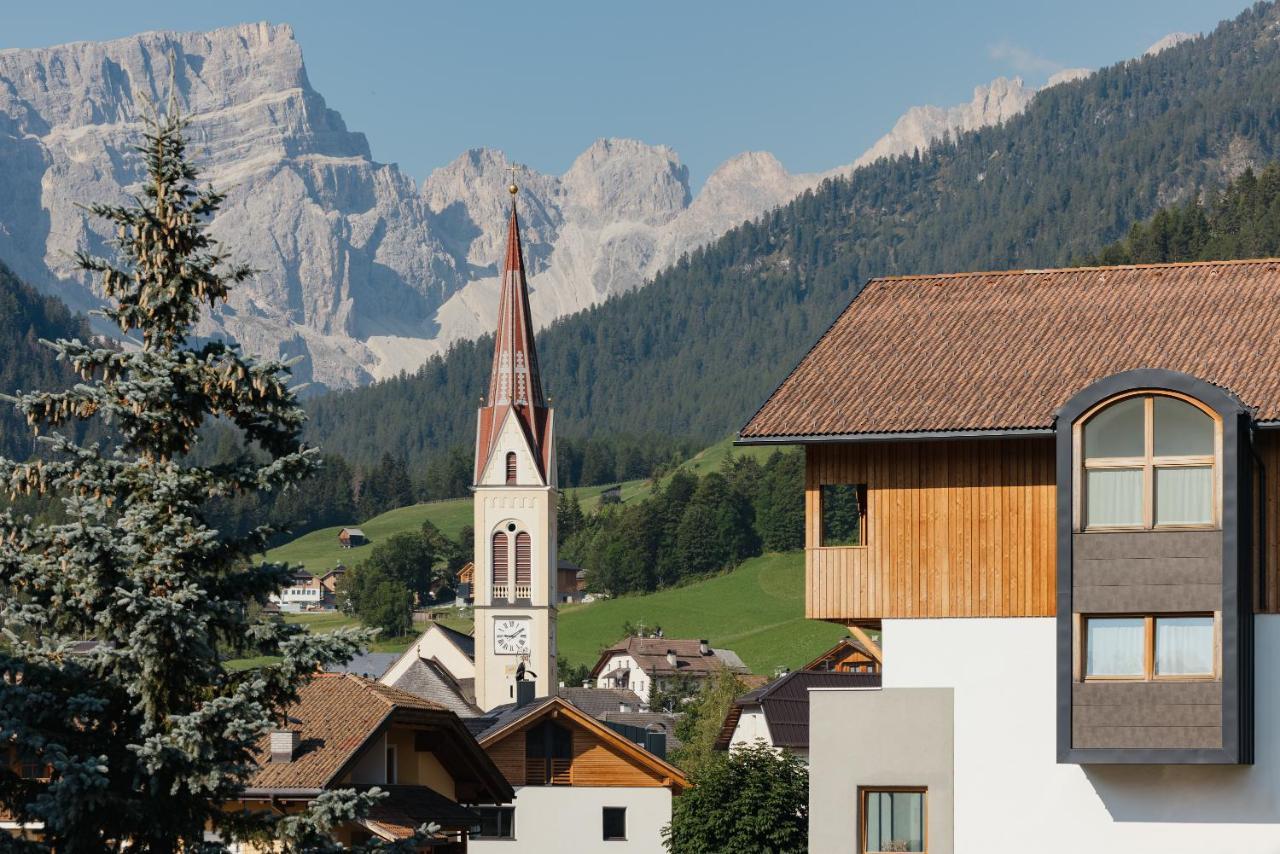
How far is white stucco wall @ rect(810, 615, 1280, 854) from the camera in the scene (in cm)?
2442

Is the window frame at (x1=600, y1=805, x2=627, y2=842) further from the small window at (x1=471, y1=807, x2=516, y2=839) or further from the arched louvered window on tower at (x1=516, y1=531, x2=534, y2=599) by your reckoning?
the arched louvered window on tower at (x1=516, y1=531, x2=534, y2=599)

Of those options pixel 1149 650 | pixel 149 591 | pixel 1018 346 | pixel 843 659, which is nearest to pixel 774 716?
pixel 843 659

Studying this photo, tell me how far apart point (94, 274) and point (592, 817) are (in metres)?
38.6

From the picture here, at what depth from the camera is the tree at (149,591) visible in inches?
721

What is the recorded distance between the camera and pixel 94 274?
20.0 meters

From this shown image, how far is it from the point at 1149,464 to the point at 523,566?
8894 centimetres

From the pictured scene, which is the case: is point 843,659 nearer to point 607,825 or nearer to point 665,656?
point 607,825

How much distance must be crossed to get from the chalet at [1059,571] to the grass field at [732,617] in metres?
109

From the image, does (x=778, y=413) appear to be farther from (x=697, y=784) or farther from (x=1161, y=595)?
(x=697, y=784)

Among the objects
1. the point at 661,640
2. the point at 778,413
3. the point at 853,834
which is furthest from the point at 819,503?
the point at 661,640

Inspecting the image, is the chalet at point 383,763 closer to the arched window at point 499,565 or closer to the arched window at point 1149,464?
the arched window at point 1149,464

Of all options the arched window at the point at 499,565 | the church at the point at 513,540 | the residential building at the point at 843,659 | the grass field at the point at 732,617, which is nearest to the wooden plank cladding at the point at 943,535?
the residential building at the point at 843,659

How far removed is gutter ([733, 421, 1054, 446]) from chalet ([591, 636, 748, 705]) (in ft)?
352

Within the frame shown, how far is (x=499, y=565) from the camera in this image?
11312 cm
